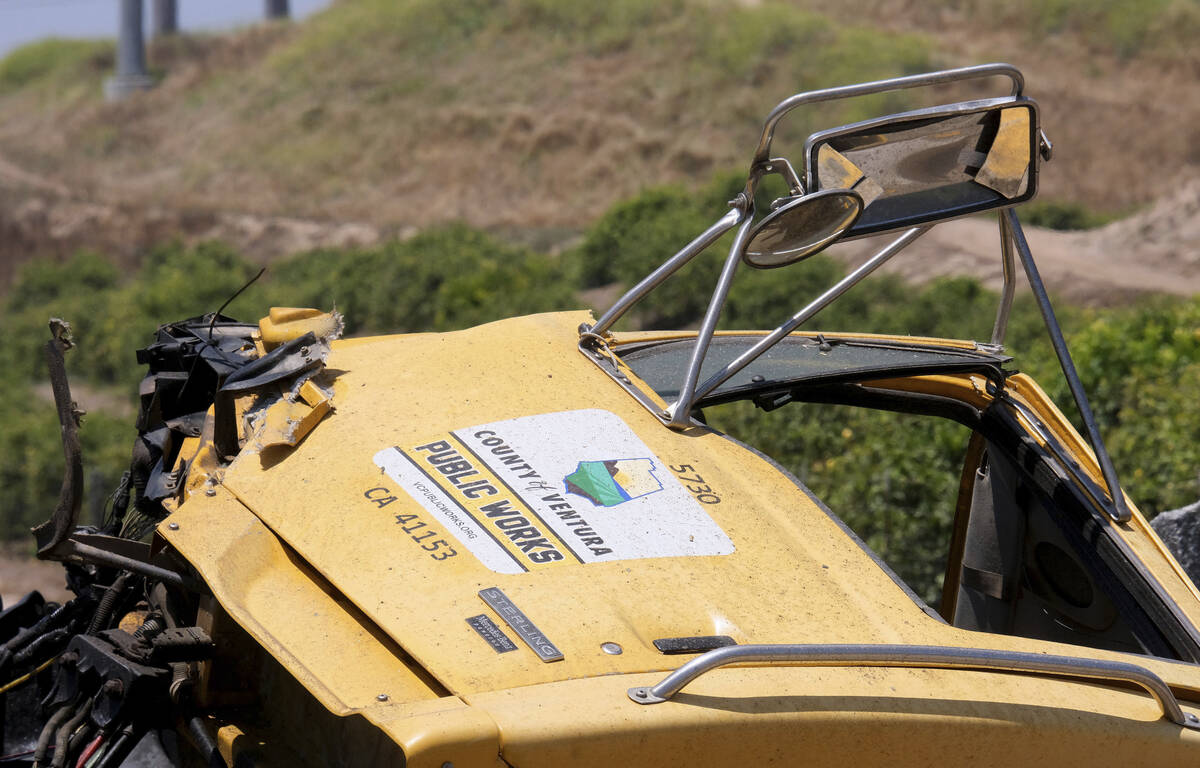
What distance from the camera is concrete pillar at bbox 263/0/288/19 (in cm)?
5181

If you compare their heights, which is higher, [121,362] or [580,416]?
[580,416]

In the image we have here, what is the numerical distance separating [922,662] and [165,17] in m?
53.8

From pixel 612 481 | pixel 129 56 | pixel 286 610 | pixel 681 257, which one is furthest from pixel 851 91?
pixel 129 56

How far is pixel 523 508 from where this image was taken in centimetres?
243

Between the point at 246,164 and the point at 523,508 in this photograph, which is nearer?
the point at 523,508

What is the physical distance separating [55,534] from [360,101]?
1490 inches

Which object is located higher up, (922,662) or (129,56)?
(922,662)

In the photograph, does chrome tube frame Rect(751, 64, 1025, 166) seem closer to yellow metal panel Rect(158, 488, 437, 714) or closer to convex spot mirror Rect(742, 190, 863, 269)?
convex spot mirror Rect(742, 190, 863, 269)

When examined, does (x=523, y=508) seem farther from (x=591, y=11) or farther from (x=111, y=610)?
(x=591, y=11)

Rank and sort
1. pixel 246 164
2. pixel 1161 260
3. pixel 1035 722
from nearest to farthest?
1. pixel 1035 722
2. pixel 1161 260
3. pixel 246 164

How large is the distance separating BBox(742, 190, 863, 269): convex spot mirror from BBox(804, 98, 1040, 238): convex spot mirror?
5cm

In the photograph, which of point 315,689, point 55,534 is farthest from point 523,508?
point 55,534

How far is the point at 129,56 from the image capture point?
4456 cm

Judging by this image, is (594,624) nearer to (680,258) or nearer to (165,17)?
(680,258)
